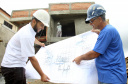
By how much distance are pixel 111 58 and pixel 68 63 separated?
0.70 metres

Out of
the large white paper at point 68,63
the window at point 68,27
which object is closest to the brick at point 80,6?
the window at point 68,27

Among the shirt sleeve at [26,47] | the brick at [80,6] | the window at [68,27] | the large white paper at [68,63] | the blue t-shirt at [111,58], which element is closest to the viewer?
the blue t-shirt at [111,58]

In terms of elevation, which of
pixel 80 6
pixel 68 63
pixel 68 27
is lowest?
pixel 68 63

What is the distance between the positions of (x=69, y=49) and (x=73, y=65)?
1.19 feet

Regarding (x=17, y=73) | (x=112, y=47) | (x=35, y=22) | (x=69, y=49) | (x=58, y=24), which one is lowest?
(x=17, y=73)

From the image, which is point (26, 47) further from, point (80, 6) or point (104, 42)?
point (80, 6)

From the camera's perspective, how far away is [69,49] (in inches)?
69.9

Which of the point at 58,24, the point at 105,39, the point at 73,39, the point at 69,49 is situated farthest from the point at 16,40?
the point at 58,24

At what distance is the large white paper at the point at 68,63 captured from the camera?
1377mm

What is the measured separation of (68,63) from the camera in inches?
62.0

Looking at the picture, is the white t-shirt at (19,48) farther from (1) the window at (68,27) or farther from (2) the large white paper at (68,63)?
A: (1) the window at (68,27)

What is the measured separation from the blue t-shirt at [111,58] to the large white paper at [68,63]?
27 centimetres

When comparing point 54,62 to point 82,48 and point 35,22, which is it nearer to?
point 82,48

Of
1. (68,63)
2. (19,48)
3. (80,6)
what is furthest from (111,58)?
(80,6)
